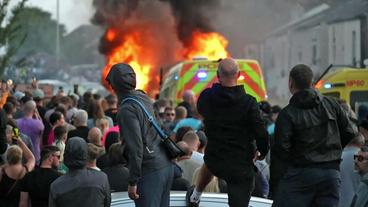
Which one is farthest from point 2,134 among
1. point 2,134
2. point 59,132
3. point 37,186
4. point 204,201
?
point 204,201

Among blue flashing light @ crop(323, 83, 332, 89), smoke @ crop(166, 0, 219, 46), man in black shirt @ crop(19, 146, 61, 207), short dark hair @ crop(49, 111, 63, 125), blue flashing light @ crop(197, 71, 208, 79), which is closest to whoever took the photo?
man in black shirt @ crop(19, 146, 61, 207)

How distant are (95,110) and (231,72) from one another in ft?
23.2

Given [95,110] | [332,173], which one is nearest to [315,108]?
[332,173]

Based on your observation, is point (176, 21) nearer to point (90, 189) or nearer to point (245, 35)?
point (245, 35)

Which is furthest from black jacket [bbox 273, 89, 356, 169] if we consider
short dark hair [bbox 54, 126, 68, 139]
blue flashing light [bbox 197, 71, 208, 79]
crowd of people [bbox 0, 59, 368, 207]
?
blue flashing light [bbox 197, 71, 208, 79]

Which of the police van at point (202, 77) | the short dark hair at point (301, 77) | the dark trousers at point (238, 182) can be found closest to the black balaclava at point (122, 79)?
the dark trousers at point (238, 182)

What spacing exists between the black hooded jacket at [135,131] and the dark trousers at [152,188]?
45 mm

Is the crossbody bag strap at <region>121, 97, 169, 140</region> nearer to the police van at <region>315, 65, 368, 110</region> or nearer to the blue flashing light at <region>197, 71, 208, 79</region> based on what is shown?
the police van at <region>315, 65, 368, 110</region>

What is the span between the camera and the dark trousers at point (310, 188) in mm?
7750

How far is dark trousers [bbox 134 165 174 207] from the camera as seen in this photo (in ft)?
25.3

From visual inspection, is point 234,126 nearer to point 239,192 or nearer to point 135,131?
point 239,192

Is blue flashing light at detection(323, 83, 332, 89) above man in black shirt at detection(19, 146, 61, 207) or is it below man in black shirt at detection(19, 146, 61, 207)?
above

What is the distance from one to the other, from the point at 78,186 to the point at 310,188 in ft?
5.93

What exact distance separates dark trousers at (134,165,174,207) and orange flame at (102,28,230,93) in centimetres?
1963
